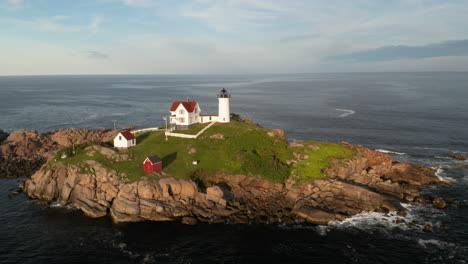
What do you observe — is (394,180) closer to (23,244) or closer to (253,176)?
(253,176)

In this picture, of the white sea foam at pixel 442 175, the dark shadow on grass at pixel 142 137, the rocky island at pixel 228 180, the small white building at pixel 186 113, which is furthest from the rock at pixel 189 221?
the white sea foam at pixel 442 175

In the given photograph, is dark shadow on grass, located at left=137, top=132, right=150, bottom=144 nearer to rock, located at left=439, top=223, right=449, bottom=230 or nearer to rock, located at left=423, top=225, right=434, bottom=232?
rock, located at left=423, top=225, right=434, bottom=232

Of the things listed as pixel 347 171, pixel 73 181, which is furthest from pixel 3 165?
pixel 347 171

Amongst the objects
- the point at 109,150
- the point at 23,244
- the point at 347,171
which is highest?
the point at 109,150

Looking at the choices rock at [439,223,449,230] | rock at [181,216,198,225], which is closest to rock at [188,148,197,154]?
rock at [181,216,198,225]

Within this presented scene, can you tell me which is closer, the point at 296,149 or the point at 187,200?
the point at 187,200

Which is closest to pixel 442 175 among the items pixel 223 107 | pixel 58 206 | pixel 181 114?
pixel 223 107
